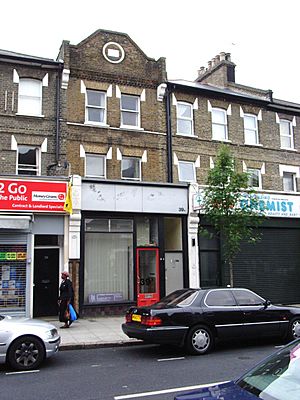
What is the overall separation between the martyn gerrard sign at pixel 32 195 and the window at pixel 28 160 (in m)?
2.31

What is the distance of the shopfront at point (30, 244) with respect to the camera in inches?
575

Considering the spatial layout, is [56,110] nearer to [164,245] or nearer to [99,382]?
[164,245]

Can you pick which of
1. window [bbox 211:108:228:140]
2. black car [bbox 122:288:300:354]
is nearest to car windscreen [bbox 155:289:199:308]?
black car [bbox 122:288:300:354]

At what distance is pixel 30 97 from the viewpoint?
1792 centimetres

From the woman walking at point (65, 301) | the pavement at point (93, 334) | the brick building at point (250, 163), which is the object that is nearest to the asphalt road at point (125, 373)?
the pavement at point (93, 334)

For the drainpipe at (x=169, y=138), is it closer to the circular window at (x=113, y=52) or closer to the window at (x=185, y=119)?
the window at (x=185, y=119)

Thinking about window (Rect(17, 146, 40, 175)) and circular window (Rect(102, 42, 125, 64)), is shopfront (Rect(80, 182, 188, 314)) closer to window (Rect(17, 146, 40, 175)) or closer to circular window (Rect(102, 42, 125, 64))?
window (Rect(17, 146, 40, 175))

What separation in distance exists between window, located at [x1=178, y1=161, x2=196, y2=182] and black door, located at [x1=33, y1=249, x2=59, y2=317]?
22.9 ft

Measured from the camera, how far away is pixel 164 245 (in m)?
17.5

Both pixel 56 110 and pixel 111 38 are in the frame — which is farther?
pixel 111 38

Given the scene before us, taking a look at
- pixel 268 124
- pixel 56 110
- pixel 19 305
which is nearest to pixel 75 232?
pixel 19 305

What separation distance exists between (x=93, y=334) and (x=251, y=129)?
14136mm

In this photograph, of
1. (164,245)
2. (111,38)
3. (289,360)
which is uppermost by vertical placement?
(111,38)

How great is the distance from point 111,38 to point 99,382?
15948mm
